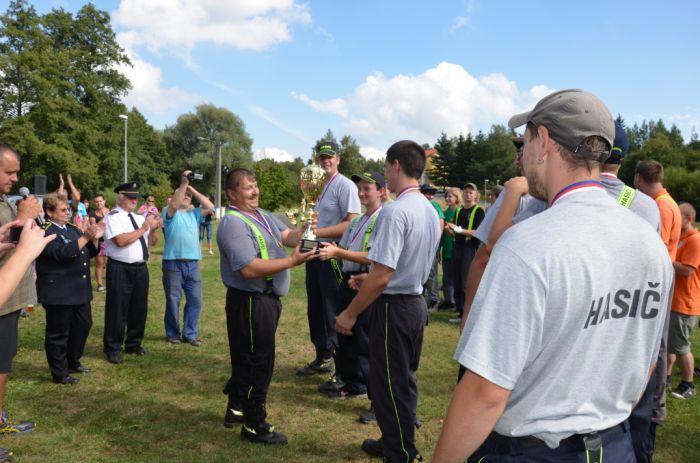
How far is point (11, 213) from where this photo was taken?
4297mm

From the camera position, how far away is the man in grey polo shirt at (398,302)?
3543 millimetres

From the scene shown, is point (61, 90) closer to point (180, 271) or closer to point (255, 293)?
point (180, 271)

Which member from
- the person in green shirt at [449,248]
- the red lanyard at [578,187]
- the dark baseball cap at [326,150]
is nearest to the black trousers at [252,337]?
the dark baseball cap at [326,150]

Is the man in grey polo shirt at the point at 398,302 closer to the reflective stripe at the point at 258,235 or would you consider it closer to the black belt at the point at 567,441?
the reflective stripe at the point at 258,235

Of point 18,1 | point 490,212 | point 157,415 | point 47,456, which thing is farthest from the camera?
point 18,1

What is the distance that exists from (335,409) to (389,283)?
2057 millimetres

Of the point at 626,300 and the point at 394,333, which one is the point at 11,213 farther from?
the point at 626,300

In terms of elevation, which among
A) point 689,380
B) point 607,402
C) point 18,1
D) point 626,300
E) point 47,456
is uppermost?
point 18,1

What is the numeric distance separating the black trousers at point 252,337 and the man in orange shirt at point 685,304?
424cm

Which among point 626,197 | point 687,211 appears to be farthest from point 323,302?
point 687,211

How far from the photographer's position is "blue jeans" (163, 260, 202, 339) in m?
7.20

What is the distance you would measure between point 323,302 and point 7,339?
3141 millimetres

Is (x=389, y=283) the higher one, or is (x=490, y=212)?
(x=490, y=212)

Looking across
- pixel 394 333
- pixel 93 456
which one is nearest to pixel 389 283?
pixel 394 333
